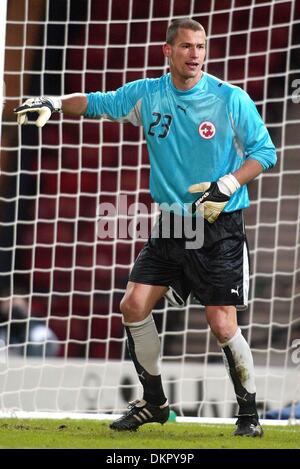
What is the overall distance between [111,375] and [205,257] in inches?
118

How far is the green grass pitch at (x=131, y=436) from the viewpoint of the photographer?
4746mm

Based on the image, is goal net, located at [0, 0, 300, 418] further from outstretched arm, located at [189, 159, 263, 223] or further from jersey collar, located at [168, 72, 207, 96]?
outstretched arm, located at [189, 159, 263, 223]

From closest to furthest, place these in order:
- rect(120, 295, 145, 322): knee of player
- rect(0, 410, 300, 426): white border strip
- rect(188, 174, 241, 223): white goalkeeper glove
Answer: rect(188, 174, 241, 223): white goalkeeper glove
rect(120, 295, 145, 322): knee of player
rect(0, 410, 300, 426): white border strip

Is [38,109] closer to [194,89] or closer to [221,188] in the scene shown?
[194,89]

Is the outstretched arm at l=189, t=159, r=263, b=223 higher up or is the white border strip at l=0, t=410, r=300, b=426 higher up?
the outstretched arm at l=189, t=159, r=263, b=223

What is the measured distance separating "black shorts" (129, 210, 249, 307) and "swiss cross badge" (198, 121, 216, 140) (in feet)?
1.17

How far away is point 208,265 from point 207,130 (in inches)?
23.3

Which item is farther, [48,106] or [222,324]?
[48,106]

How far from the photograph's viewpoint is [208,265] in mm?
5090

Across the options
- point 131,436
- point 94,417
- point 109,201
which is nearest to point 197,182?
point 131,436

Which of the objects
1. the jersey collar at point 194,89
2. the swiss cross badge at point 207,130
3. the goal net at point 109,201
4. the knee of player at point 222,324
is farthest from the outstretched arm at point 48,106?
the goal net at point 109,201

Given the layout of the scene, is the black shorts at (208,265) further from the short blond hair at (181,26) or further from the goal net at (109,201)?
the goal net at (109,201)

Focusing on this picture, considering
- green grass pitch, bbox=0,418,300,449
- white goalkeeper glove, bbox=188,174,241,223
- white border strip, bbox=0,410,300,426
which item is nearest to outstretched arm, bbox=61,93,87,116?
white goalkeeper glove, bbox=188,174,241,223

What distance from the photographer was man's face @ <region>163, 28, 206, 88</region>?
5.00m
